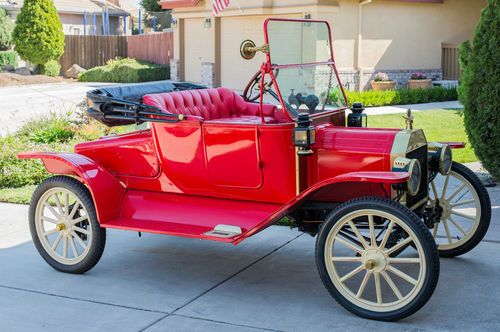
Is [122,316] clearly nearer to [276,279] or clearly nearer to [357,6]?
[276,279]

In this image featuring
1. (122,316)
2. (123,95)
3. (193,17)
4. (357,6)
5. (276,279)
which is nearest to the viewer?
(122,316)

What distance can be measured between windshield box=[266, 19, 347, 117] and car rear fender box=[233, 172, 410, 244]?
24.4 inches

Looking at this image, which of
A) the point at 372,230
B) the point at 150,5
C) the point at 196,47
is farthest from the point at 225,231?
the point at 150,5

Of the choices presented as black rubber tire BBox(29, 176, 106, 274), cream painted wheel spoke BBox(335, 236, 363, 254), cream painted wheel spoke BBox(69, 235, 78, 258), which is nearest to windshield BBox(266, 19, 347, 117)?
cream painted wheel spoke BBox(335, 236, 363, 254)

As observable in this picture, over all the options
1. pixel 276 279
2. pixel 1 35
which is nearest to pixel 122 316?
pixel 276 279

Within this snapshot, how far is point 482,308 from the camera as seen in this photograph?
15.2 ft

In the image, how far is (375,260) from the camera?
14.8 ft

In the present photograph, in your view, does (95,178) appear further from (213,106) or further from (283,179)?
(283,179)

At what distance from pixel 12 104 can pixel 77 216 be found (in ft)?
46.8

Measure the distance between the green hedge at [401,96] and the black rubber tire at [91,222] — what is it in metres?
12.8

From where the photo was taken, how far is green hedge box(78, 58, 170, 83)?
1161 inches

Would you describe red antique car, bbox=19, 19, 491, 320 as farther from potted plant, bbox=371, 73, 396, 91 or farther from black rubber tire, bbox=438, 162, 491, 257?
potted plant, bbox=371, 73, 396, 91

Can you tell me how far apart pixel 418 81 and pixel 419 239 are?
17.8 meters

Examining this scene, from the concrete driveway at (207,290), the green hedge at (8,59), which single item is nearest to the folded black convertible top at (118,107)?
the concrete driveway at (207,290)
